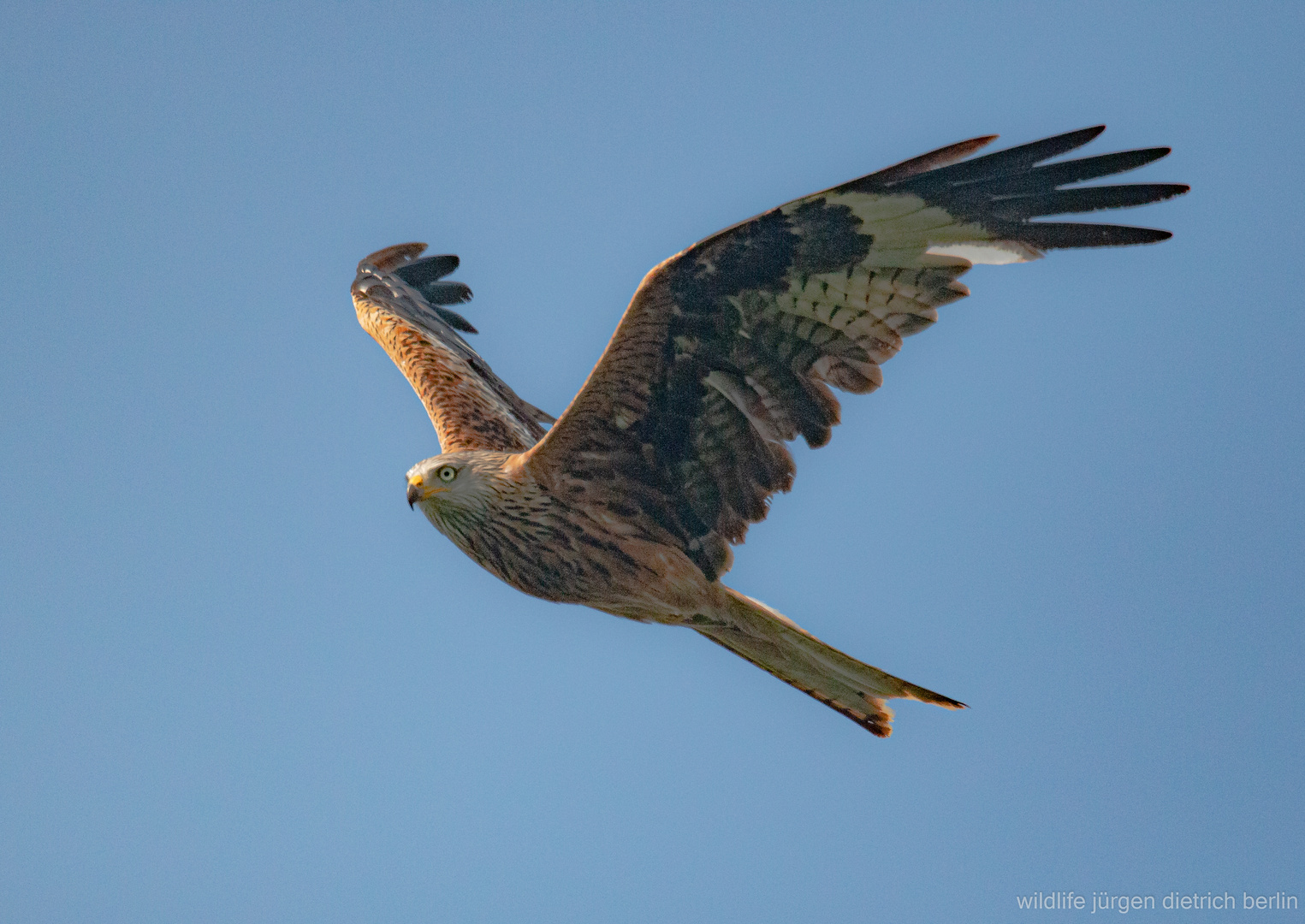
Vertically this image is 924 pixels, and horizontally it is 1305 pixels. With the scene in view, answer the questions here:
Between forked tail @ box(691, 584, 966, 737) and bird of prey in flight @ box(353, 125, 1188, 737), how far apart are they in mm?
11

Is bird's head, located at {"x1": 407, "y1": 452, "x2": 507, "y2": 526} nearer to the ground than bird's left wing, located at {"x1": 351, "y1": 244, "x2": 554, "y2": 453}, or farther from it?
nearer to the ground

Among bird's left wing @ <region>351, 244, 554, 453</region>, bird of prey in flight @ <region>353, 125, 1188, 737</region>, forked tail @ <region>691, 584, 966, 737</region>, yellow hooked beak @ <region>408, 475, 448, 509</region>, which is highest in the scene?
bird's left wing @ <region>351, 244, 554, 453</region>

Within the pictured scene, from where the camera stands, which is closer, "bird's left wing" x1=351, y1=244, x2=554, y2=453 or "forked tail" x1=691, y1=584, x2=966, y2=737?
"forked tail" x1=691, y1=584, x2=966, y2=737

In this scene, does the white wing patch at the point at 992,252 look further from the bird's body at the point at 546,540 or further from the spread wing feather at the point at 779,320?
the bird's body at the point at 546,540

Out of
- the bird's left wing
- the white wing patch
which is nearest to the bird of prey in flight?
the white wing patch

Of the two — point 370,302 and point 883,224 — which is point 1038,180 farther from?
point 370,302

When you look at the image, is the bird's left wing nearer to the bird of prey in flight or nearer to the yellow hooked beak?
the yellow hooked beak

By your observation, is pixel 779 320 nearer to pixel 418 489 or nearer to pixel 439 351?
pixel 418 489

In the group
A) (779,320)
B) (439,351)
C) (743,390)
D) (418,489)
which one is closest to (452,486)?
(418,489)

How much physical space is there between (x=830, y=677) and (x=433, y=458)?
7.27ft

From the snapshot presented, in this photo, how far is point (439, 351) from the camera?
27.1 feet

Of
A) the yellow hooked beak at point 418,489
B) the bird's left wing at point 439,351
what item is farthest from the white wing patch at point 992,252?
the bird's left wing at point 439,351

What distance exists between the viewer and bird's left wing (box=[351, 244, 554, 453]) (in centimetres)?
757

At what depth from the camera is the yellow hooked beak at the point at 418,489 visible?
6.32 m
